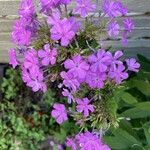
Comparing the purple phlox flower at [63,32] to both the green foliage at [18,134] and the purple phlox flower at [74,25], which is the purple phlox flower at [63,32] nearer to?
the purple phlox flower at [74,25]

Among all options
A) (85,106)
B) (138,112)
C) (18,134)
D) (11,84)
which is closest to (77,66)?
(85,106)

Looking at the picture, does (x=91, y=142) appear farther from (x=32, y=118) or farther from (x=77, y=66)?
(x=32, y=118)

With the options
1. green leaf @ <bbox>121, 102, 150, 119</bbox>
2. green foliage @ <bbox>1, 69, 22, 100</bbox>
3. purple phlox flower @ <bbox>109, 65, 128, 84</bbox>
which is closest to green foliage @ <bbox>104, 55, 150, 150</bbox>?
green leaf @ <bbox>121, 102, 150, 119</bbox>

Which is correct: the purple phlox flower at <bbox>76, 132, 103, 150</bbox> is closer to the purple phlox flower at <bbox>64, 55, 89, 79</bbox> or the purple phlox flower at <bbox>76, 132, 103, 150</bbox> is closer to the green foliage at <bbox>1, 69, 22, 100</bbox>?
the purple phlox flower at <bbox>64, 55, 89, 79</bbox>

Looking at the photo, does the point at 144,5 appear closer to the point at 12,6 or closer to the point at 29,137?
the point at 12,6

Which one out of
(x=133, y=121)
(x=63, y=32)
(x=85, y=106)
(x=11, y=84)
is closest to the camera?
(x=63, y=32)

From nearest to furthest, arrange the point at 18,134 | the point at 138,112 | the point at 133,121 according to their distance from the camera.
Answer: the point at 138,112, the point at 133,121, the point at 18,134
